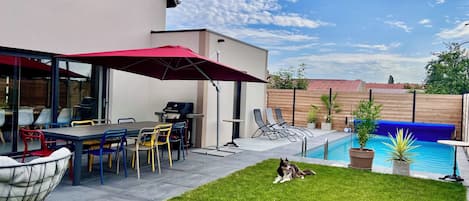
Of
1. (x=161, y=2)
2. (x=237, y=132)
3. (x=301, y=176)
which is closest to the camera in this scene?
(x=301, y=176)

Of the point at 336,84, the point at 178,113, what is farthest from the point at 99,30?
the point at 336,84

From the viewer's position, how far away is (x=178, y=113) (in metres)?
9.29

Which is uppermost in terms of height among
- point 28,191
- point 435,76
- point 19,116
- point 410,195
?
point 435,76

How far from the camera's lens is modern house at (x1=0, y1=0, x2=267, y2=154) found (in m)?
7.17

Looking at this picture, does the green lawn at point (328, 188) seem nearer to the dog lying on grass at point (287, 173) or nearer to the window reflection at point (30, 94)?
the dog lying on grass at point (287, 173)

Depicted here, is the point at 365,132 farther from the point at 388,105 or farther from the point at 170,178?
the point at 388,105

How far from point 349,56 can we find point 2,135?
21.3 m

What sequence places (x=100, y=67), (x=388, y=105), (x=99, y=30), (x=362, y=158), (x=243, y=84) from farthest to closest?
1. (x=388, y=105)
2. (x=243, y=84)
3. (x=100, y=67)
4. (x=99, y=30)
5. (x=362, y=158)

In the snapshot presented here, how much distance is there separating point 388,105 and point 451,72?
8902 mm

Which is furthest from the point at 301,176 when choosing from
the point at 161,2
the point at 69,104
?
the point at 161,2

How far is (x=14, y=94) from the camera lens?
720cm

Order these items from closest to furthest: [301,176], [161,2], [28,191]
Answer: [28,191] → [301,176] → [161,2]

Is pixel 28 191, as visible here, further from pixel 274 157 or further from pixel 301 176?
pixel 274 157

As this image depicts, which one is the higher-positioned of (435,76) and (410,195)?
(435,76)
